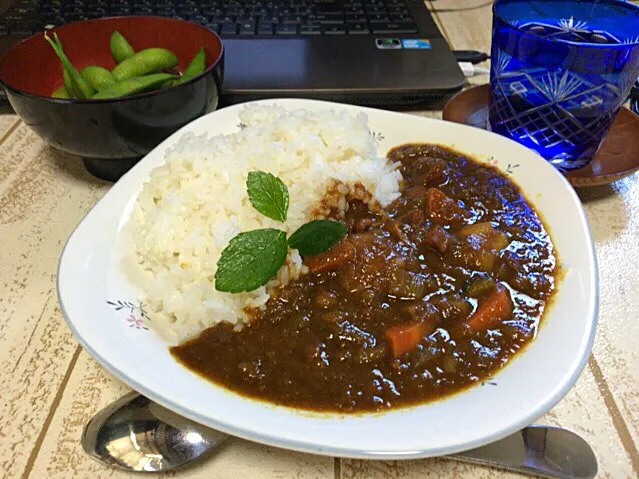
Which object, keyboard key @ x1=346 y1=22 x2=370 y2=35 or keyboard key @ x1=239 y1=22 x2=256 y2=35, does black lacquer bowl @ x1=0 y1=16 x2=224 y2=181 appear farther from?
keyboard key @ x1=346 y1=22 x2=370 y2=35

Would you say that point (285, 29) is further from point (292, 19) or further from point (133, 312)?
point (133, 312)

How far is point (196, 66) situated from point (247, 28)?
76cm

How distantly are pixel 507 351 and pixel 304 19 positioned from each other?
7.17ft

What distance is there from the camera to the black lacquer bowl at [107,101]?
5.73 feet

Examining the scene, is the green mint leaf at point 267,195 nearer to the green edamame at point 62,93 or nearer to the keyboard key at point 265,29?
the green edamame at point 62,93

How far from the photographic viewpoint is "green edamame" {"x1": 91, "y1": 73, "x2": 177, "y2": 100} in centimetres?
189

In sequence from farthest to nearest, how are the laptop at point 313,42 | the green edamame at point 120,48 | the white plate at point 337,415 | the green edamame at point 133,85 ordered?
the laptop at point 313,42, the green edamame at point 120,48, the green edamame at point 133,85, the white plate at point 337,415

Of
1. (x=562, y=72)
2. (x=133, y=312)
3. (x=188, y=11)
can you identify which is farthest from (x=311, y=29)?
(x=133, y=312)

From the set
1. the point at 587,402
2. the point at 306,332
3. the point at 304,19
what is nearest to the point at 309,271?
the point at 306,332

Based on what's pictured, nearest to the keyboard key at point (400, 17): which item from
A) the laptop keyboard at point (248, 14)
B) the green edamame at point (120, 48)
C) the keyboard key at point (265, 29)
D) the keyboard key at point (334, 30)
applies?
the laptop keyboard at point (248, 14)

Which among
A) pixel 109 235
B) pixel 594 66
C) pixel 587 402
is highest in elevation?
pixel 594 66

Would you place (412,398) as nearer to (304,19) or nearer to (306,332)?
(306,332)

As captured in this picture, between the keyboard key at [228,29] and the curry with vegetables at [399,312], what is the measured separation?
143 centimetres

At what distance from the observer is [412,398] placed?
115 cm
